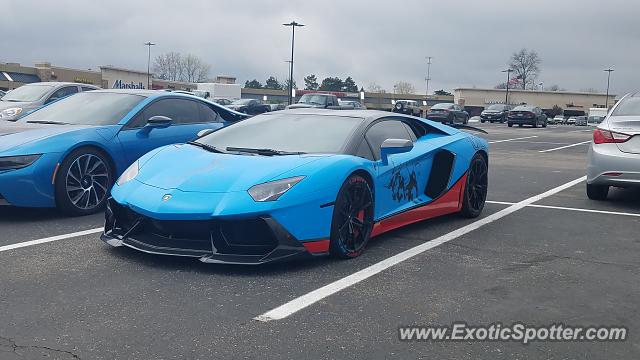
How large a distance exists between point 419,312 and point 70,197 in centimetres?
397

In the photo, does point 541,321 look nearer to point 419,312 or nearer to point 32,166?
point 419,312

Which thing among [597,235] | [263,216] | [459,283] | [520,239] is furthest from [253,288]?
[597,235]

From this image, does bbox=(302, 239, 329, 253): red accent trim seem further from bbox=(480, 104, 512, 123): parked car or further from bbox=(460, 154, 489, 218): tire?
bbox=(480, 104, 512, 123): parked car

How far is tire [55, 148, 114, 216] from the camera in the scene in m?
6.40

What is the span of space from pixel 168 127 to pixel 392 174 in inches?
126

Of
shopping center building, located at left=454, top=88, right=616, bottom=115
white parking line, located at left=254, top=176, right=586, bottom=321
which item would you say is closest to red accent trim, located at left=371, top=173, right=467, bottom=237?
white parking line, located at left=254, top=176, right=586, bottom=321

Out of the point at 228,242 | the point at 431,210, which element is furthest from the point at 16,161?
the point at 431,210

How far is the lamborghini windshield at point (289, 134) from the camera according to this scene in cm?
544

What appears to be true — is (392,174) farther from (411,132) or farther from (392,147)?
(411,132)

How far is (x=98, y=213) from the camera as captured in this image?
6.75 metres

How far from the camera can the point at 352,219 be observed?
16.8ft

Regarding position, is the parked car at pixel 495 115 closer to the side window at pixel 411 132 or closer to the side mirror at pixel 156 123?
the side mirror at pixel 156 123

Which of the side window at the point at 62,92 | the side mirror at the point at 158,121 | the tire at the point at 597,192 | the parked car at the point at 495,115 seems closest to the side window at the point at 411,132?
the side mirror at the point at 158,121

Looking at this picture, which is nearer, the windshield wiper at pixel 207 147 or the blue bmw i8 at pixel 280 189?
the blue bmw i8 at pixel 280 189
